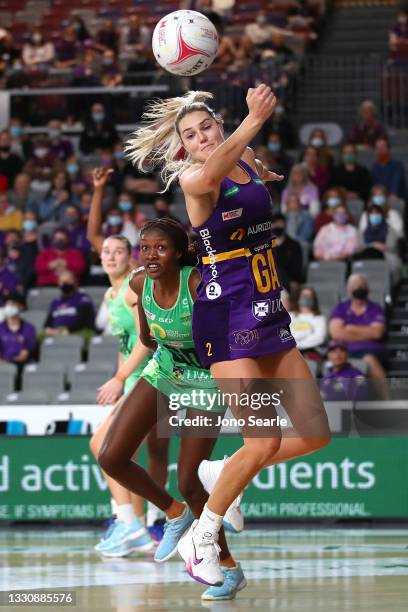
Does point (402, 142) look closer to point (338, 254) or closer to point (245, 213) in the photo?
point (338, 254)

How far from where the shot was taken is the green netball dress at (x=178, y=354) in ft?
27.2

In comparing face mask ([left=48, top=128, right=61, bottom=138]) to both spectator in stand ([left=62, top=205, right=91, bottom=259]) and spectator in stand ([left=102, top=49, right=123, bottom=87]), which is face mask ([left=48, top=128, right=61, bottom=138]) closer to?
spectator in stand ([left=102, top=49, right=123, bottom=87])

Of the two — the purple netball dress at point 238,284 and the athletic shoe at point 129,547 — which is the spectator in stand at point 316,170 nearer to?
the athletic shoe at point 129,547

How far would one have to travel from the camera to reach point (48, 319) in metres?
18.2

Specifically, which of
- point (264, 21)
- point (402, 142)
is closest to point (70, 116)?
point (264, 21)

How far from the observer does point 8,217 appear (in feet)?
68.8

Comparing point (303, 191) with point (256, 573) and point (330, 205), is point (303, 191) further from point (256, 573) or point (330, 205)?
point (256, 573)

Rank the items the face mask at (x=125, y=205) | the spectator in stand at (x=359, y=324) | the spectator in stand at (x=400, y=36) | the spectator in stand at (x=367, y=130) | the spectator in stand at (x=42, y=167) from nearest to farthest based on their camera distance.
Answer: the spectator in stand at (x=359, y=324) → the face mask at (x=125, y=205) → the spectator in stand at (x=367, y=130) → the spectator in stand at (x=42, y=167) → the spectator in stand at (x=400, y=36)

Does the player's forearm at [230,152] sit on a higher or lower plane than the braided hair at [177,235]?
higher

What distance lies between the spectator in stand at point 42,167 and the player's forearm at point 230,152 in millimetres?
14548

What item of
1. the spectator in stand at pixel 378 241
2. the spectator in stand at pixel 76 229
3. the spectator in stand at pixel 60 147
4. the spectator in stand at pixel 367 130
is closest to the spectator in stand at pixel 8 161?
the spectator in stand at pixel 60 147

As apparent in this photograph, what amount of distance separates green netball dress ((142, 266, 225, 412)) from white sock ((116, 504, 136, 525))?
2201 mm

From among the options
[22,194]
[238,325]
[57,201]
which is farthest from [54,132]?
[238,325]

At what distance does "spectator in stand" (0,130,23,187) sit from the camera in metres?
22.1
